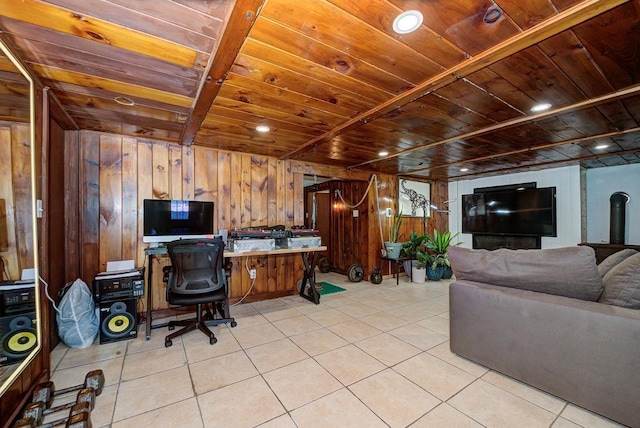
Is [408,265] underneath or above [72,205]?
underneath

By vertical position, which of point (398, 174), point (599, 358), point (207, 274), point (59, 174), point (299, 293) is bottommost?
point (299, 293)

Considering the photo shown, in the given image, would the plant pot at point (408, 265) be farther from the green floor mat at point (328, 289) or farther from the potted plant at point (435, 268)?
the green floor mat at point (328, 289)

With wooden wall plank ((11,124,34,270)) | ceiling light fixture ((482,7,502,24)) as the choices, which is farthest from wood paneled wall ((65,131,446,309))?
ceiling light fixture ((482,7,502,24))

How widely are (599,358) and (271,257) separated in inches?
129

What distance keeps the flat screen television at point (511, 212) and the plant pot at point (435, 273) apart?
153 centimetres

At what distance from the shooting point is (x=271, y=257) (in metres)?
3.80

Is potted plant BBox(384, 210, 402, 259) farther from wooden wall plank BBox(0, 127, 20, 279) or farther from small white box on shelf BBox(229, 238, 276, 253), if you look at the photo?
wooden wall plank BBox(0, 127, 20, 279)

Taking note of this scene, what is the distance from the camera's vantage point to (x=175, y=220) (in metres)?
3.03

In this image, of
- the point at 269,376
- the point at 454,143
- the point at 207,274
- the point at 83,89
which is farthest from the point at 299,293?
the point at 83,89

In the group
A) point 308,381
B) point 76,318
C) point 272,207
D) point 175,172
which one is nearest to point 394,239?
point 272,207

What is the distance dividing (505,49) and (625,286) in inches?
59.5

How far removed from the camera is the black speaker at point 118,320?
241 centimetres

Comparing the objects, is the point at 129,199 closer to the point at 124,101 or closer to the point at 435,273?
the point at 124,101

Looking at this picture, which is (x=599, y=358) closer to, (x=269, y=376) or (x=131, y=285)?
(x=269, y=376)
